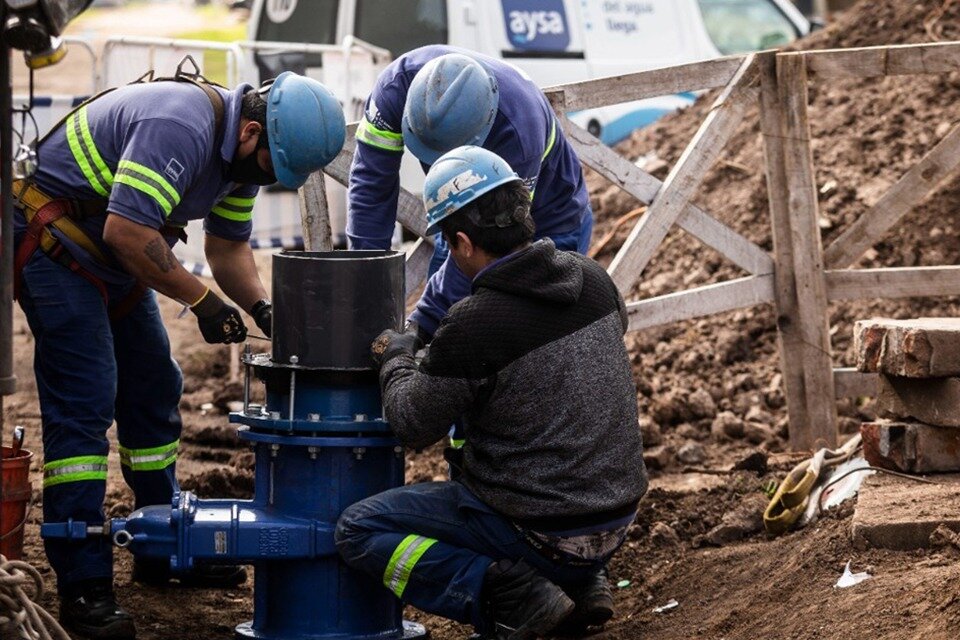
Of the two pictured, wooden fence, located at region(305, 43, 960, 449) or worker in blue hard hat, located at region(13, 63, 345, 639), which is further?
wooden fence, located at region(305, 43, 960, 449)

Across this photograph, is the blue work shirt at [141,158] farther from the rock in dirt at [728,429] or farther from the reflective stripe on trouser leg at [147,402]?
the rock in dirt at [728,429]

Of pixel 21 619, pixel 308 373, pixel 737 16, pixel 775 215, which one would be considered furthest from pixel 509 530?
pixel 737 16

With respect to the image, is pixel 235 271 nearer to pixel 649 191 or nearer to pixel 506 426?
pixel 506 426

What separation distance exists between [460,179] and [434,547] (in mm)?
1079

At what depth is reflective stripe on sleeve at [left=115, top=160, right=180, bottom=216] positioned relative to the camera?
4.31 metres

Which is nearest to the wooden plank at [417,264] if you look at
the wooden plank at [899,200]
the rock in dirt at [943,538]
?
the wooden plank at [899,200]

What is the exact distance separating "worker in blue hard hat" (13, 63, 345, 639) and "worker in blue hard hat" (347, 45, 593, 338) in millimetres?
349

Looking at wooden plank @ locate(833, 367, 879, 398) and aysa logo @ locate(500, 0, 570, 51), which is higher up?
aysa logo @ locate(500, 0, 570, 51)

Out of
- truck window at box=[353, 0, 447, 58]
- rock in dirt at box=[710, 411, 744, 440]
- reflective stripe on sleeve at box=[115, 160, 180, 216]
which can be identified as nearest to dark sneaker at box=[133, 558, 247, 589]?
reflective stripe on sleeve at box=[115, 160, 180, 216]

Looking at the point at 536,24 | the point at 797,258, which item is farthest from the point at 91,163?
the point at 536,24

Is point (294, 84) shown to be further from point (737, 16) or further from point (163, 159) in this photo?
point (737, 16)

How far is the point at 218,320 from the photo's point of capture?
4570 mm

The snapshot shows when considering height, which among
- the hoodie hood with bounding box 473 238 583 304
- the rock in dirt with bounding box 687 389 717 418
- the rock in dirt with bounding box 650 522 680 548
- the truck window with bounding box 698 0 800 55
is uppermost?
the truck window with bounding box 698 0 800 55

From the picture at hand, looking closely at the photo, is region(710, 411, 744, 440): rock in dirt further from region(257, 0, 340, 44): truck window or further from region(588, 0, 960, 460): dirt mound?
region(257, 0, 340, 44): truck window
